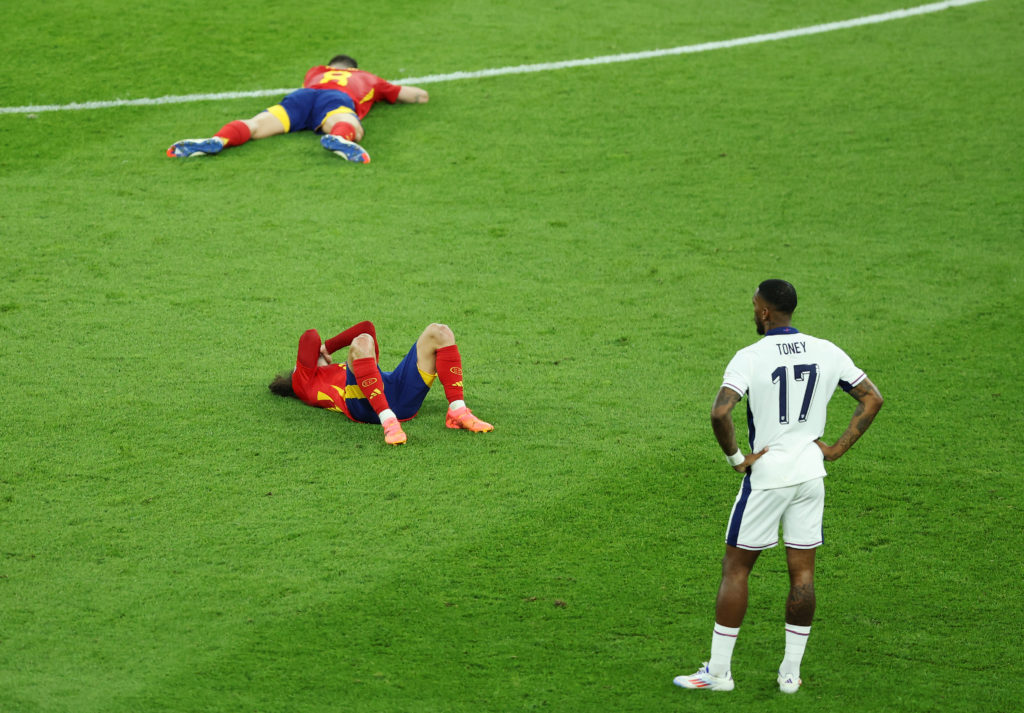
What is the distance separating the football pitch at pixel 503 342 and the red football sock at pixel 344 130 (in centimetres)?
23

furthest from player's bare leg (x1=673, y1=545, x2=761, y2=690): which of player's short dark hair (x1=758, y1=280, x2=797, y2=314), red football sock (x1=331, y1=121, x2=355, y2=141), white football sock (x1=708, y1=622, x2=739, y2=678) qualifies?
red football sock (x1=331, y1=121, x2=355, y2=141)

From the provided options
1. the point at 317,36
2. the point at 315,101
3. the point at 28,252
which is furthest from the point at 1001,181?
the point at 28,252

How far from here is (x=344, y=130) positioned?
10750mm

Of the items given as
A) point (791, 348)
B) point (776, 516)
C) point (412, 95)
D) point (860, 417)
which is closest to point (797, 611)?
point (776, 516)

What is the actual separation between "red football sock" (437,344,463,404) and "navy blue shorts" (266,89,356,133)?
517 cm

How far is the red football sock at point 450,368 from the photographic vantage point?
6.49 meters

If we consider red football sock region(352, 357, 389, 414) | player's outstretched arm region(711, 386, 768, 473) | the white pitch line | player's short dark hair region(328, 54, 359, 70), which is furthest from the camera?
the white pitch line

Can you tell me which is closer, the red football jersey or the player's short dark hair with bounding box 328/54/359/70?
the red football jersey

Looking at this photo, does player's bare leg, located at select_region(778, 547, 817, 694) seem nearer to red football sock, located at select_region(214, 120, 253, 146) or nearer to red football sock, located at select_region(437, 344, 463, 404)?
red football sock, located at select_region(437, 344, 463, 404)

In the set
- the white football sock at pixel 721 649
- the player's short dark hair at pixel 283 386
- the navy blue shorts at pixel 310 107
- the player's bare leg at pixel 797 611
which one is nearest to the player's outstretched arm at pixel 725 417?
the player's bare leg at pixel 797 611

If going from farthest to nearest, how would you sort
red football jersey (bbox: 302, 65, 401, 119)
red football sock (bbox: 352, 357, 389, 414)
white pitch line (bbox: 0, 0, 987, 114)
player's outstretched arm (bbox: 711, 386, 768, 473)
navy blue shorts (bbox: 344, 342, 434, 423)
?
white pitch line (bbox: 0, 0, 987, 114)
red football jersey (bbox: 302, 65, 401, 119)
navy blue shorts (bbox: 344, 342, 434, 423)
red football sock (bbox: 352, 357, 389, 414)
player's outstretched arm (bbox: 711, 386, 768, 473)

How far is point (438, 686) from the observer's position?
448 cm

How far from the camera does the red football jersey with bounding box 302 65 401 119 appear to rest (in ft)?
36.8

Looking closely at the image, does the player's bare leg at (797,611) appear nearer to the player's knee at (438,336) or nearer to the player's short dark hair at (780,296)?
the player's short dark hair at (780,296)
